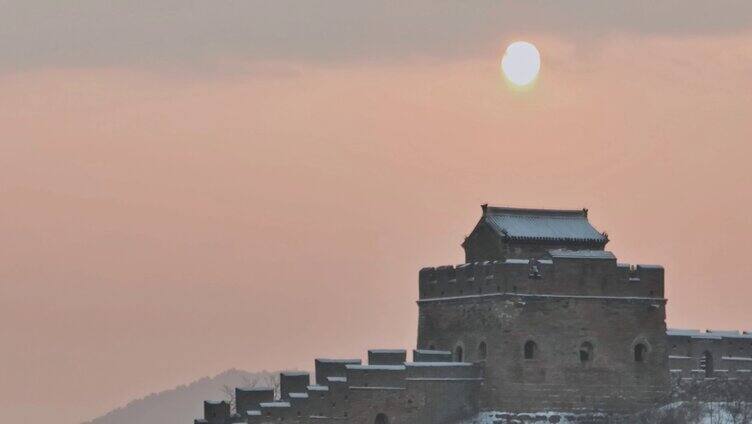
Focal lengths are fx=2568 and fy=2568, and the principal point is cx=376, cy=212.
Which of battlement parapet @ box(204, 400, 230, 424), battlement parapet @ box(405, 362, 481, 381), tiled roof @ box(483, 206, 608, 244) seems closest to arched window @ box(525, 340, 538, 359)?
battlement parapet @ box(405, 362, 481, 381)

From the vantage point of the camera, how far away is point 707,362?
112500 mm

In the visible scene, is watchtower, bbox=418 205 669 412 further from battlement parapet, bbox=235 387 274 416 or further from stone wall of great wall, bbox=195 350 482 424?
battlement parapet, bbox=235 387 274 416

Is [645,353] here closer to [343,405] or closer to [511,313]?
[511,313]

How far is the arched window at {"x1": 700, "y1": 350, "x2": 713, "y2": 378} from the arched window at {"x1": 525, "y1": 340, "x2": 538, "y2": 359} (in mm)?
8878

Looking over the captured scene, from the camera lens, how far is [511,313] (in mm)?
107500

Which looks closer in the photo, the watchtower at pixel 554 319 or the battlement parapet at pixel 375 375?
the battlement parapet at pixel 375 375

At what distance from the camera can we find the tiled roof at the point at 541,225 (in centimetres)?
10981

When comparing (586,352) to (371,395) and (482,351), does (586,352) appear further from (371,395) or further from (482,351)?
(371,395)

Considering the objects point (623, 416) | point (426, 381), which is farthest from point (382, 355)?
point (623, 416)

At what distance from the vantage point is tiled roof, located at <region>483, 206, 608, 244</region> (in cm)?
10981

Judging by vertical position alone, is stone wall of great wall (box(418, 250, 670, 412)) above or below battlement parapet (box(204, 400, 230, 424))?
above

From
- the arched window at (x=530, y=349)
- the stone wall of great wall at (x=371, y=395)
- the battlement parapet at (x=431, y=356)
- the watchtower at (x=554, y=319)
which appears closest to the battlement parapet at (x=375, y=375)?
the stone wall of great wall at (x=371, y=395)

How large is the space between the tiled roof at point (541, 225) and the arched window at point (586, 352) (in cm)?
483

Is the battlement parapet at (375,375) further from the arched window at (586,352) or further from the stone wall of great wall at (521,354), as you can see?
the arched window at (586,352)
